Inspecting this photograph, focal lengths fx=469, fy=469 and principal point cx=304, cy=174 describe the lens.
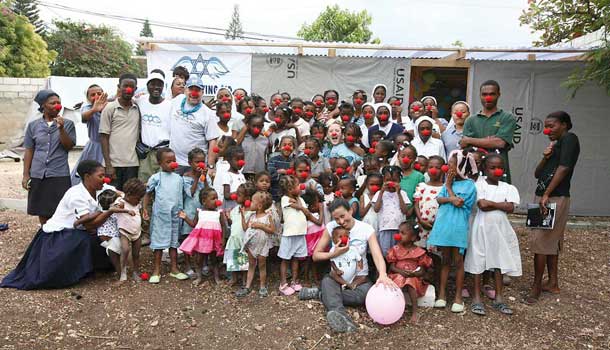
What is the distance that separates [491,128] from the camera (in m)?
4.57

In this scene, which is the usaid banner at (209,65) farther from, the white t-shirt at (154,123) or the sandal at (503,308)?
the sandal at (503,308)

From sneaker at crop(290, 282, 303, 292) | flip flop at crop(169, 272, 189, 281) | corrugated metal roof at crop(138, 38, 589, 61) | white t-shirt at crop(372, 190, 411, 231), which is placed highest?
corrugated metal roof at crop(138, 38, 589, 61)

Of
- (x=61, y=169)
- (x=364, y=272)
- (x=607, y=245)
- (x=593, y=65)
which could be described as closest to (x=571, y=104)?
(x=593, y=65)

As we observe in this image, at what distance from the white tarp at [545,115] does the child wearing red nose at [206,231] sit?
5783 millimetres

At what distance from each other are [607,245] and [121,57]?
2657 cm

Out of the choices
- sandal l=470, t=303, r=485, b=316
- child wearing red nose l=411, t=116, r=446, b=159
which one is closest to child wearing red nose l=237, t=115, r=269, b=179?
child wearing red nose l=411, t=116, r=446, b=159

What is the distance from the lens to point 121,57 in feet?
89.4

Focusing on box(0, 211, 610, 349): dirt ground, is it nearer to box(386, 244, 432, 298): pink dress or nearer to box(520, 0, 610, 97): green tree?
box(386, 244, 432, 298): pink dress

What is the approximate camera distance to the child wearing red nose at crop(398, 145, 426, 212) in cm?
467

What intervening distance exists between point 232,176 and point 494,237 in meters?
2.62

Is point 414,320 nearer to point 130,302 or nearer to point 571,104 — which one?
point 130,302

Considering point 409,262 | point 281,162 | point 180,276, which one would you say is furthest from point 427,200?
point 180,276

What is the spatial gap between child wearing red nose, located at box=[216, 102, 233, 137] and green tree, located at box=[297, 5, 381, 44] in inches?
770

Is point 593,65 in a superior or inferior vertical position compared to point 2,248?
superior
